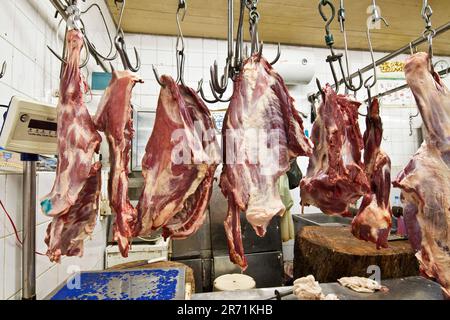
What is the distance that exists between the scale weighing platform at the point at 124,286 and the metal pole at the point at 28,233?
19 centimetres

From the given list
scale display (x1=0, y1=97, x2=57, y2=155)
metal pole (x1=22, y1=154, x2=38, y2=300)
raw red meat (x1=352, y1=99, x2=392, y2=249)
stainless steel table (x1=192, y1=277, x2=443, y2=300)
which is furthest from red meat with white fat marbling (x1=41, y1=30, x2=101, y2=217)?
raw red meat (x1=352, y1=99, x2=392, y2=249)

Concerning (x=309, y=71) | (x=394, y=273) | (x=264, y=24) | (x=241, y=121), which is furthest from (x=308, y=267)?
(x=264, y=24)

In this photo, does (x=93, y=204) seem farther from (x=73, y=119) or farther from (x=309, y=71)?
(x=309, y=71)

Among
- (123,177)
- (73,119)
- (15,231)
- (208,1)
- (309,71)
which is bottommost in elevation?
(15,231)

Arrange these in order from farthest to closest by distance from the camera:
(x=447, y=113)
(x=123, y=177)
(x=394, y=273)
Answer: (x=394, y=273) → (x=447, y=113) → (x=123, y=177)

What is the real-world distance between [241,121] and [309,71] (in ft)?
10.4

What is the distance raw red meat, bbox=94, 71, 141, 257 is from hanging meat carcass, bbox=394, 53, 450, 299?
1242mm

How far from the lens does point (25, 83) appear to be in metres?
1.52

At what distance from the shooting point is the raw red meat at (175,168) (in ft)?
3.58

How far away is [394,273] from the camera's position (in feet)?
8.38

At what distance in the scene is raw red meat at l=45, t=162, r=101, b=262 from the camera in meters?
1.05

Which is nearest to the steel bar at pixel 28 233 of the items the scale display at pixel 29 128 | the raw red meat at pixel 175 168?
the scale display at pixel 29 128

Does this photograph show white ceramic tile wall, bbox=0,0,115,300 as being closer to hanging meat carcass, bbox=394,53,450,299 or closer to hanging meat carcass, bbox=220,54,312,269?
hanging meat carcass, bbox=220,54,312,269

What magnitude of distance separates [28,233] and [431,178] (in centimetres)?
195
